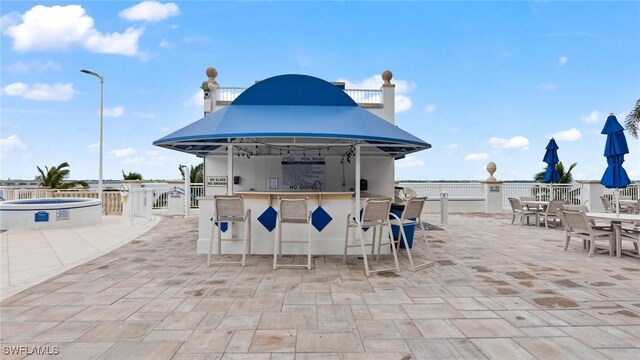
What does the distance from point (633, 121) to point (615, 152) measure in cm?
1281

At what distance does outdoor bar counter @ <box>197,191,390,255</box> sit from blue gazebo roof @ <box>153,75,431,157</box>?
102 cm

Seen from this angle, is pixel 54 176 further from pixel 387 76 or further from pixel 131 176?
pixel 387 76

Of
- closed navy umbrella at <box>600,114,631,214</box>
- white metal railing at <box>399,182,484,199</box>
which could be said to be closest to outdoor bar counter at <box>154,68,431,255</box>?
closed navy umbrella at <box>600,114,631,214</box>

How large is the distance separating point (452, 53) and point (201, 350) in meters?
13.7

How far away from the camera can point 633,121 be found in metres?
15.8

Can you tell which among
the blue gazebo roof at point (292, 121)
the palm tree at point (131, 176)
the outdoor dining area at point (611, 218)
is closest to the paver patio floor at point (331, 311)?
the outdoor dining area at point (611, 218)

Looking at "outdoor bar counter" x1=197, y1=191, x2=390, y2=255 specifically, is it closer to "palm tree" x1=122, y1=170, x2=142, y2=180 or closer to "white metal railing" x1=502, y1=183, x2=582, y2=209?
"white metal railing" x1=502, y1=183, x2=582, y2=209

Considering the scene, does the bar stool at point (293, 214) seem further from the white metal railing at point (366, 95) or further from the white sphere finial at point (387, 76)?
the white sphere finial at point (387, 76)

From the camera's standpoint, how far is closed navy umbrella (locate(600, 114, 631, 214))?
21.8 feet

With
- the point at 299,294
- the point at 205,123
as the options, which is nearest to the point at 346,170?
the point at 205,123

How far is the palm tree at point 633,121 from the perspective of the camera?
1563 centimetres

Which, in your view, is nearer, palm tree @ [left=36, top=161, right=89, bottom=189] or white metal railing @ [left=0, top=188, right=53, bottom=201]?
white metal railing @ [left=0, top=188, right=53, bottom=201]

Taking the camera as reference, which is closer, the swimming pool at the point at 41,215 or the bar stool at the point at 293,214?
the bar stool at the point at 293,214

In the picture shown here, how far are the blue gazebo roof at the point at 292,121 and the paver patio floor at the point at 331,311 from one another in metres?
2.04
